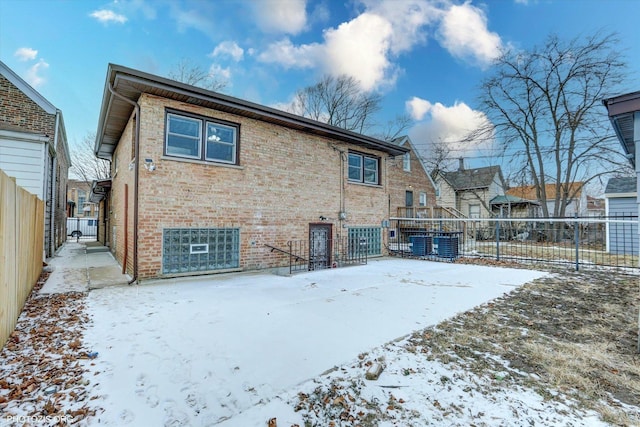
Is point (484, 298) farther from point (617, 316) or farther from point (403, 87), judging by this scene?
point (403, 87)

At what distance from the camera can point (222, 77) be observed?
928 inches

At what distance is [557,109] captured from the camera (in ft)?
68.3

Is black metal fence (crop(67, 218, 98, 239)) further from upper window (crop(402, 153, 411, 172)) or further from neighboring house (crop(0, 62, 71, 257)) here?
upper window (crop(402, 153, 411, 172))

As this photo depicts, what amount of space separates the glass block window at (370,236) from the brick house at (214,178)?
321 millimetres

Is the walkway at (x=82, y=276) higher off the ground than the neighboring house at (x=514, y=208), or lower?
lower

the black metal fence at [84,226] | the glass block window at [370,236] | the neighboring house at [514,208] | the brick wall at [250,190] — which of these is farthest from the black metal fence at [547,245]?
the black metal fence at [84,226]

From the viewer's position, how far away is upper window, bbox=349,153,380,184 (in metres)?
11.6

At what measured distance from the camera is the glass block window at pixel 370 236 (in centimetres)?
1141

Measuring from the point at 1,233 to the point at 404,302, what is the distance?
5738mm

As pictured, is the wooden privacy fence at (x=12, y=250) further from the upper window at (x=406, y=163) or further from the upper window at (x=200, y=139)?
the upper window at (x=406, y=163)

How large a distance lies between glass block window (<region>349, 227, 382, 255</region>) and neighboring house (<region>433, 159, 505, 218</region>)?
56.8ft

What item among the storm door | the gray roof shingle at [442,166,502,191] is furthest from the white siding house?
the gray roof shingle at [442,166,502,191]

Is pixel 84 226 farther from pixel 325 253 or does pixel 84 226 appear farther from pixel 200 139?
pixel 325 253

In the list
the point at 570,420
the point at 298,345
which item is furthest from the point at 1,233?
the point at 570,420
